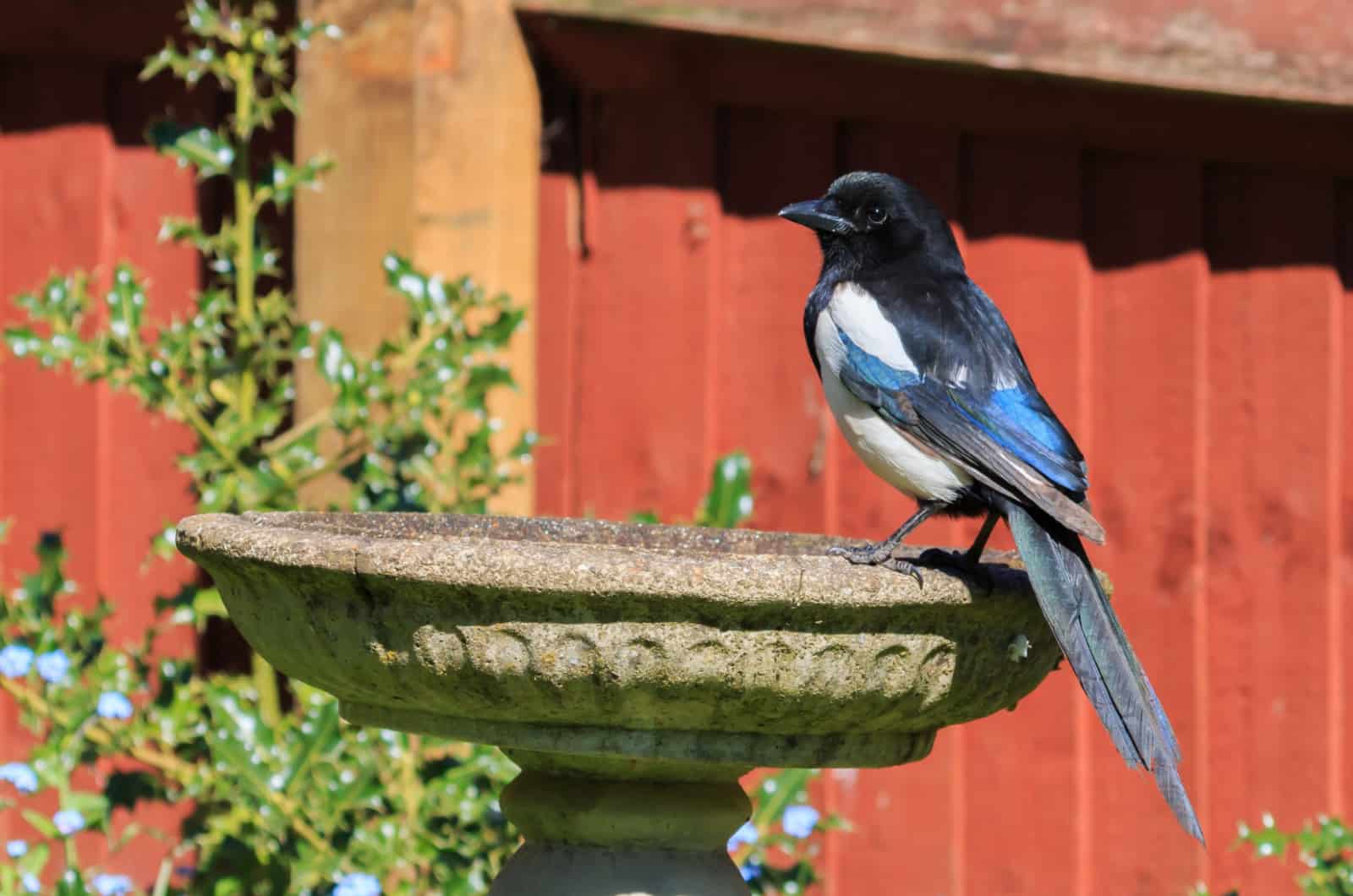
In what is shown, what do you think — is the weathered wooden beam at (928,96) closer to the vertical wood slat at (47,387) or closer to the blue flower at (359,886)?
the vertical wood slat at (47,387)

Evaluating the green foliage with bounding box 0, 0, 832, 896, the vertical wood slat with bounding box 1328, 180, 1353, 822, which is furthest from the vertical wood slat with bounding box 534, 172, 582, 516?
the vertical wood slat with bounding box 1328, 180, 1353, 822

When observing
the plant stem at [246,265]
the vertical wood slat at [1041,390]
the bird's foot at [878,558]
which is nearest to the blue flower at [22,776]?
the plant stem at [246,265]

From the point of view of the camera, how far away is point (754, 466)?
3.59 metres

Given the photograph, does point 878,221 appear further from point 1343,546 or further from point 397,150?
point 1343,546

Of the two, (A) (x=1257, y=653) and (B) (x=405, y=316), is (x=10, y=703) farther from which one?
(A) (x=1257, y=653)

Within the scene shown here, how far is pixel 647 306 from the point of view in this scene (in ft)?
11.8

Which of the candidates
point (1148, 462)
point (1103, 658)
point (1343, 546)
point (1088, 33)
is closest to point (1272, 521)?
point (1343, 546)

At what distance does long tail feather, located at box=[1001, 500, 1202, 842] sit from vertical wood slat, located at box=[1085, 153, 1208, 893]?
52.8 inches

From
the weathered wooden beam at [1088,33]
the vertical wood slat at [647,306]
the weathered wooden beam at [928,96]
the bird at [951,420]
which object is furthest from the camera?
the vertical wood slat at [647,306]

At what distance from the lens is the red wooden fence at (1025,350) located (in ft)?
11.5

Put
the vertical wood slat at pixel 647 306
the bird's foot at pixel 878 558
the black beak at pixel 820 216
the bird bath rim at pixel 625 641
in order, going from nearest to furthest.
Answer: the bird bath rim at pixel 625 641, the bird's foot at pixel 878 558, the black beak at pixel 820 216, the vertical wood slat at pixel 647 306

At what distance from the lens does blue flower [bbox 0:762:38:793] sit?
2.82m

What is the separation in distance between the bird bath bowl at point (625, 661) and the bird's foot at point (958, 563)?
0.10 feet

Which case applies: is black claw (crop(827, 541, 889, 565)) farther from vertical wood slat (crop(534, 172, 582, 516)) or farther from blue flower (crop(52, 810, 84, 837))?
blue flower (crop(52, 810, 84, 837))
